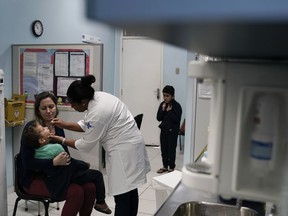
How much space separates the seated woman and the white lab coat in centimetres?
27

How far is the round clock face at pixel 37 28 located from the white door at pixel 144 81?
7.82 ft

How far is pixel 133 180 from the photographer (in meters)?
2.55

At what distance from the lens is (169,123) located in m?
4.56

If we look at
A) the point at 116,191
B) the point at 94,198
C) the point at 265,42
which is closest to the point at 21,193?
the point at 94,198

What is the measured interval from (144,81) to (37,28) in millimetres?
2633

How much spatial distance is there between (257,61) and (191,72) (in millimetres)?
117

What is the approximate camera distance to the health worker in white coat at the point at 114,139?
8.00 ft

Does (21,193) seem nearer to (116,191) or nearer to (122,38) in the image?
(116,191)

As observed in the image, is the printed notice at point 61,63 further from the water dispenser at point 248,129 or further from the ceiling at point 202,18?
the ceiling at point 202,18

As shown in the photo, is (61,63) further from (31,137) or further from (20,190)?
(20,190)

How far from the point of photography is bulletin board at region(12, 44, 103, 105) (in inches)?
126

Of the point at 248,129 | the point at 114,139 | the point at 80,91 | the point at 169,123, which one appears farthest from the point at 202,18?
the point at 169,123

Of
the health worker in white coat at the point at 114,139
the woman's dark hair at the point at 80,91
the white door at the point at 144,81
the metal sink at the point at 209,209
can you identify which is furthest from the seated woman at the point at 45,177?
the white door at the point at 144,81

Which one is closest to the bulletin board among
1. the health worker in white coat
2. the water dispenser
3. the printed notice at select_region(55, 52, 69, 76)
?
the printed notice at select_region(55, 52, 69, 76)
